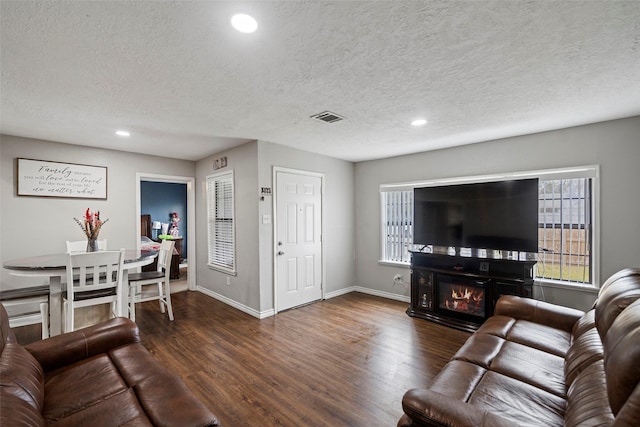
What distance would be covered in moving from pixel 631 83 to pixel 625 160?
3.84 ft

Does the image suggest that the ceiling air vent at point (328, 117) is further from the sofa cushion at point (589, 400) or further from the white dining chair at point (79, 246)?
the white dining chair at point (79, 246)

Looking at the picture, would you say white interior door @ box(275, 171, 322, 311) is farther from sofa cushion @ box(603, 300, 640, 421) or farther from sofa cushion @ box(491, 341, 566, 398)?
sofa cushion @ box(603, 300, 640, 421)

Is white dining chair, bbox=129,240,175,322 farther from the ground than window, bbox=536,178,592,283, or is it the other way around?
window, bbox=536,178,592,283

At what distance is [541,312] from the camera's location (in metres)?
2.43

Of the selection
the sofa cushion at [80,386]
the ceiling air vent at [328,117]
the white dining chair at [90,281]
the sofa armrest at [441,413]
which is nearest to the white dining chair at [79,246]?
the white dining chair at [90,281]

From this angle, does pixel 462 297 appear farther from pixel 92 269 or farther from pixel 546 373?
pixel 92 269

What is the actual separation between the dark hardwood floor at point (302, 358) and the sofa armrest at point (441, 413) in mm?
859

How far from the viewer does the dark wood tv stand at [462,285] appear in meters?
3.32

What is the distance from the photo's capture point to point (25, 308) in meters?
3.71

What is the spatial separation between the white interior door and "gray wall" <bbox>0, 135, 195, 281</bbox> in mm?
2316

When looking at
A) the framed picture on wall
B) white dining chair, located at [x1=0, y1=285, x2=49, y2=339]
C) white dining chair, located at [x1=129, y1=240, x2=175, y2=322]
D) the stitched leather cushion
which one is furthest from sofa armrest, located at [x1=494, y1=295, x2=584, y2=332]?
the framed picture on wall

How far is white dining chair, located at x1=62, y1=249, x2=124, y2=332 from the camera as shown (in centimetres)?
269

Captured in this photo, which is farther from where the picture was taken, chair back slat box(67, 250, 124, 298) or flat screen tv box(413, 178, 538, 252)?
flat screen tv box(413, 178, 538, 252)

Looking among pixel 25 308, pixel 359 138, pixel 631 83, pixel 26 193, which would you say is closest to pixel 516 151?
pixel 631 83
